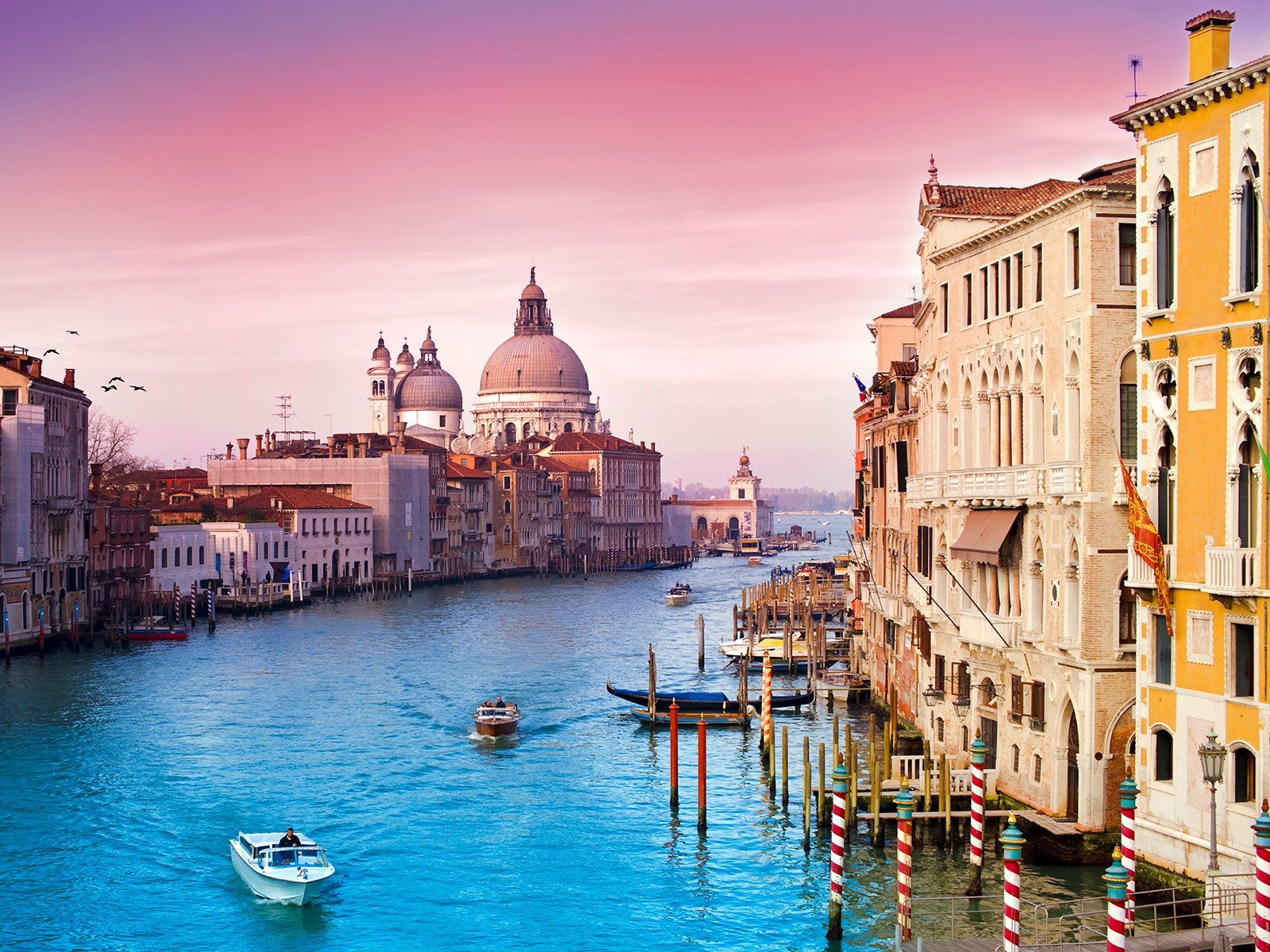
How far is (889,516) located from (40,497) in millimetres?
22851

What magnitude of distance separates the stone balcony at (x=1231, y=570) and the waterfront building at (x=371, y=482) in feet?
182

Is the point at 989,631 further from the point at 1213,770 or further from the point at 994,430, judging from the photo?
the point at 1213,770

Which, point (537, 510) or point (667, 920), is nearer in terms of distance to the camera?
point (667, 920)

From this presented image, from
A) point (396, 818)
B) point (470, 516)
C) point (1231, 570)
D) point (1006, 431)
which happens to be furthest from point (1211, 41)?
point (470, 516)

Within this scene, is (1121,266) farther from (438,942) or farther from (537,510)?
(537,510)

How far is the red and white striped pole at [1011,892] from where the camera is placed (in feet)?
41.4

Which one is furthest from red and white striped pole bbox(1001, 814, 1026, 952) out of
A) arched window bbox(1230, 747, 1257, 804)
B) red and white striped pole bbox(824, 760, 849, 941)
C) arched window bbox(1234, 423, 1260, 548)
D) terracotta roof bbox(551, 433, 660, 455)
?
terracotta roof bbox(551, 433, 660, 455)

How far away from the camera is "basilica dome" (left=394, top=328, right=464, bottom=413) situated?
373ft

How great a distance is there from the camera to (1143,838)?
1409 cm

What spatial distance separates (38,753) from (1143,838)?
1752 cm

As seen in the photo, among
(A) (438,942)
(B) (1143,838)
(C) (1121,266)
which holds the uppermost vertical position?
(C) (1121,266)

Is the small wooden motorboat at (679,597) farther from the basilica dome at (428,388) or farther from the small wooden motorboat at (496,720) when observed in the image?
the basilica dome at (428,388)

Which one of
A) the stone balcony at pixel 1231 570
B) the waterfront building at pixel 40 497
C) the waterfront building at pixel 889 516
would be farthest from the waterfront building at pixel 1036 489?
the waterfront building at pixel 40 497

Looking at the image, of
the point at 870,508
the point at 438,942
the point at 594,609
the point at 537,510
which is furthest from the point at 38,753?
the point at 537,510
